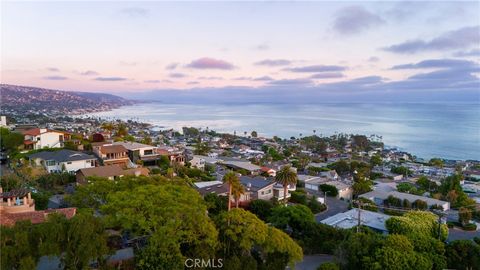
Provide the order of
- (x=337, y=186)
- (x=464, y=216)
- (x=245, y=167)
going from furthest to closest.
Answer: (x=245, y=167) < (x=337, y=186) < (x=464, y=216)

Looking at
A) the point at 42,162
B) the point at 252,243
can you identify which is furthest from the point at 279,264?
the point at 42,162

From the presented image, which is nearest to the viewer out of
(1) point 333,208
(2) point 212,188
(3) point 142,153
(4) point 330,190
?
(2) point 212,188

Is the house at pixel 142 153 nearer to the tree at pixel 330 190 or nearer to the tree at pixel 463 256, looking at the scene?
Result: the tree at pixel 330 190

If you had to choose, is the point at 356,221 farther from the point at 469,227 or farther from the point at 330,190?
the point at 330,190

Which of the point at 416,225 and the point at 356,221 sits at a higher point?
the point at 416,225

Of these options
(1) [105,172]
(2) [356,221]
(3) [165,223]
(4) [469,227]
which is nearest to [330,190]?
(2) [356,221]

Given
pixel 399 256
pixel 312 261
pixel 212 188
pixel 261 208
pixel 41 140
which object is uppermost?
pixel 41 140

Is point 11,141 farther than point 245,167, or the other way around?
point 245,167

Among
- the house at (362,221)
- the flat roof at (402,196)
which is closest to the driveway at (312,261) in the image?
the house at (362,221)
